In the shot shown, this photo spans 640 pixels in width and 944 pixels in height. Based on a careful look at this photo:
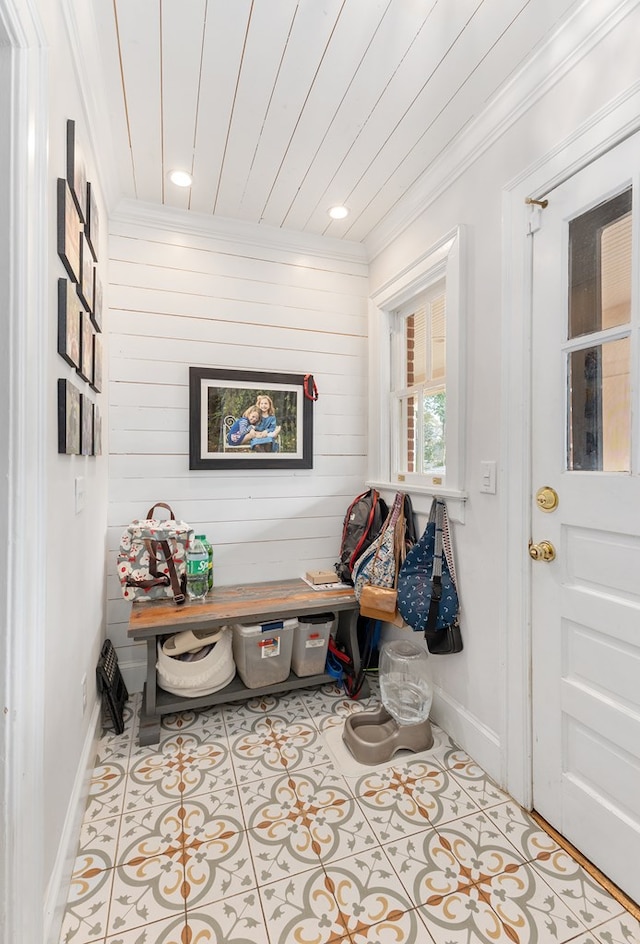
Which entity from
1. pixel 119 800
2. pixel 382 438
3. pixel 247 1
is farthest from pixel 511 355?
pixel 119 800

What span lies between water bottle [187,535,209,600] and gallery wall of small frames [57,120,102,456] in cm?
71

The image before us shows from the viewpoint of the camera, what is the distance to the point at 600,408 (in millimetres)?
1339

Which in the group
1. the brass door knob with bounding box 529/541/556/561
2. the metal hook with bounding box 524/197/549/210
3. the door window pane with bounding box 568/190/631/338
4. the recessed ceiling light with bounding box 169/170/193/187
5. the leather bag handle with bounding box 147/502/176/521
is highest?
the recessed ceiling light with bounding box 169/170/193/187

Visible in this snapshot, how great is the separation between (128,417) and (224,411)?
1.66 ft

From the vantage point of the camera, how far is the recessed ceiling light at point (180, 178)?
2.09 meters

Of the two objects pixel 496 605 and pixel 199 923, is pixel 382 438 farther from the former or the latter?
pixel 199 923

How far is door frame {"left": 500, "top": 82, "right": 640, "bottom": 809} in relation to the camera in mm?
1555

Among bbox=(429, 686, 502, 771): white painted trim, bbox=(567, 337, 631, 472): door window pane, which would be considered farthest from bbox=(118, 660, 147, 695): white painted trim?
bbox=(567, 337, 631, 472): door window pane

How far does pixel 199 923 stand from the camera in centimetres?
117

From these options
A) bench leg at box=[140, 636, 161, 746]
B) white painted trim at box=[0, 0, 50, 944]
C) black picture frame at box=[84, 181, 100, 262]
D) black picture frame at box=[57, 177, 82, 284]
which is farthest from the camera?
bench leg at box=[140, 636, 161, 746]

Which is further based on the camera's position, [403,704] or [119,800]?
[403,704]

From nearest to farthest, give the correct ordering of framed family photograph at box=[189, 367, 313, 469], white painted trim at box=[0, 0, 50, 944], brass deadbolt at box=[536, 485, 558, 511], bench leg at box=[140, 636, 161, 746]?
1. white painted trim at box=[0, 0, 50, 944]
2. brass deadbolt at box=[536, 485, 558, 511]
3. bench leg at box=[140, 636, 161, 746]
4. framed family photograph at box=[189, 367, 313, 469]

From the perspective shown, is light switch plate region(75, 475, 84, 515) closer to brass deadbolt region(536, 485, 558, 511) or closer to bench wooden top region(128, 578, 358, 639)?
bench wooden top region(128, 578, 358, 639)

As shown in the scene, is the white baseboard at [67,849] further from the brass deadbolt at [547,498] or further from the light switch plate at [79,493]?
the brass deadbolt at [547,498]
